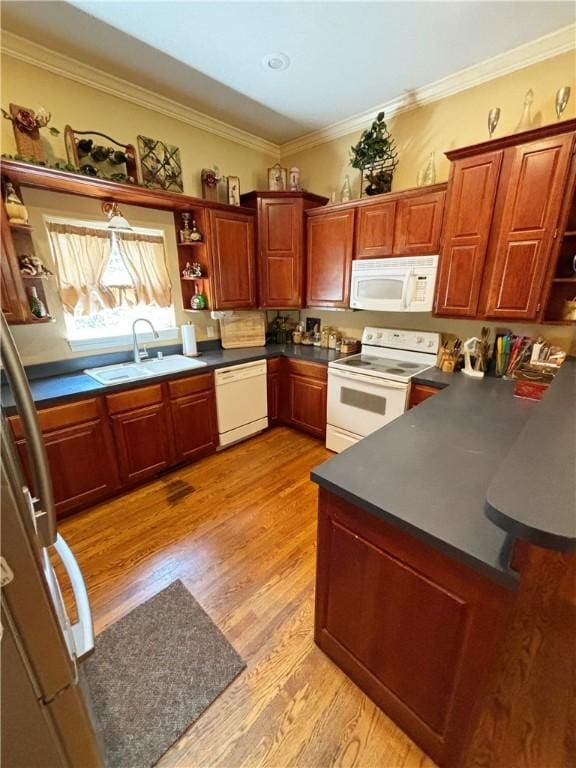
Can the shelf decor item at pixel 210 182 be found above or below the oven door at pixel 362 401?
above

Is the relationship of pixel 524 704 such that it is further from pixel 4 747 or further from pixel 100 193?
pixel 100 193

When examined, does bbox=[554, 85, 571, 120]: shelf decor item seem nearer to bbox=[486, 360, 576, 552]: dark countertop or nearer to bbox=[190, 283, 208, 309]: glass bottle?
bbox=[486, 360, 576, 552]: dark countertop

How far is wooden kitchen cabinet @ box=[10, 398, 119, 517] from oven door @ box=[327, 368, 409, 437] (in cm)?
182

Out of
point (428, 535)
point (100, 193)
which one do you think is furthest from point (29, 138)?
point (428, 535)

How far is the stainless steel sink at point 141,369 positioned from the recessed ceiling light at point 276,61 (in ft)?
7.13

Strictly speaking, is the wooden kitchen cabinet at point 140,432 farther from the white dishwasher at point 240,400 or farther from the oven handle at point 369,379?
the oven handle at point 369,379

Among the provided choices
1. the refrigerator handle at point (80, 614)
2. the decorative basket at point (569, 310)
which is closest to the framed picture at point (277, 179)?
the decorative basket at point (569, 310)

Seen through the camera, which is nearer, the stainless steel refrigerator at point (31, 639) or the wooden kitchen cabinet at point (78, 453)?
the stainless steel refrigerator at point (31, 639)

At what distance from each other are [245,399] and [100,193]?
197cm

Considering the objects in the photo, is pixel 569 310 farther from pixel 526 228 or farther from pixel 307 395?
pixel 307 395

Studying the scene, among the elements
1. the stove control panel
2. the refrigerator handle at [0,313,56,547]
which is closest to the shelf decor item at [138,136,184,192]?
the stove control panel

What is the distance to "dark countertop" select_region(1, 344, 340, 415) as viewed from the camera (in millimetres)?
1976

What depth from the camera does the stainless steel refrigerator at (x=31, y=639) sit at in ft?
1.94

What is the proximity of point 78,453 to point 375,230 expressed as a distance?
2.82 m
